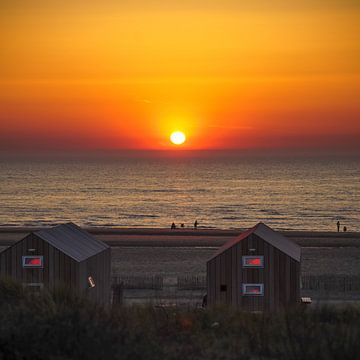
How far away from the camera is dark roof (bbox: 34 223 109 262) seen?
24.2 m

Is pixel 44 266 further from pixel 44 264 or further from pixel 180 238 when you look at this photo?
pixel 180 238

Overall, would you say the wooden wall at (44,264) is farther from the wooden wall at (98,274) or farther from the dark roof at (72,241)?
the wooden wall at (98,274)

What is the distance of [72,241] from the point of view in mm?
25453

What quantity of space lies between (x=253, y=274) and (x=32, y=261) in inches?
291

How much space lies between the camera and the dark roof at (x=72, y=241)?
24.2 m

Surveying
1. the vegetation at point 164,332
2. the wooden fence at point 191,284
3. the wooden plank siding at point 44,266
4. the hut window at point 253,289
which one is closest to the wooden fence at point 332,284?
the wooden fence at point 191,284

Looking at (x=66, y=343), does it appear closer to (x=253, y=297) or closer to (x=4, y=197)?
(x=253, y=297)

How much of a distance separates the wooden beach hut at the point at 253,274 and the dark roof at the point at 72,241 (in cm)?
435

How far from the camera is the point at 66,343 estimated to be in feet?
31.3

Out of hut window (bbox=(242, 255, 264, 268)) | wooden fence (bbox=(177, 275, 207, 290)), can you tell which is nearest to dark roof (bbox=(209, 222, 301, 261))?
hut window (bbox=(242, 255, 264, 268))

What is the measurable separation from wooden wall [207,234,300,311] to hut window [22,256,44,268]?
5652 mm

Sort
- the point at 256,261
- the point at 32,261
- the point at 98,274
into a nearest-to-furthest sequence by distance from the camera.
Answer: the point at 32,261, the point at 256,261, the point at 98,274

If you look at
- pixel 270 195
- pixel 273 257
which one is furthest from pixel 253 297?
pixel 270 195

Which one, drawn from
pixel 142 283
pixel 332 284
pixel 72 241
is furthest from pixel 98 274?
pixel 332 284
